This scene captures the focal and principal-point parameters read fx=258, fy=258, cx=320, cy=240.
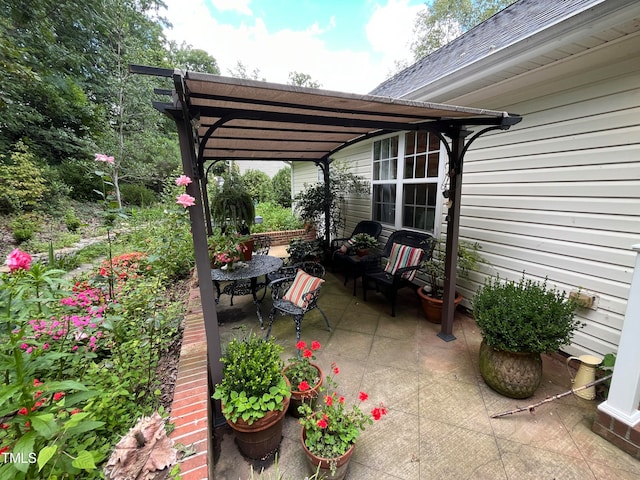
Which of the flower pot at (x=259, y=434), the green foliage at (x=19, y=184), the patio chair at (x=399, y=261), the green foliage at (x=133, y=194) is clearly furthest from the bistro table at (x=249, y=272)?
the green foliage at (x=133, y=194)

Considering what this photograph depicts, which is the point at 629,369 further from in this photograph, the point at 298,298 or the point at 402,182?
the point at 402,182

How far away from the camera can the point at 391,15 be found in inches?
540

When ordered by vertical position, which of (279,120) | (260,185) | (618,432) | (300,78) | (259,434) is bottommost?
(618,432)

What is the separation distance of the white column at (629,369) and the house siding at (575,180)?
817 millimetres

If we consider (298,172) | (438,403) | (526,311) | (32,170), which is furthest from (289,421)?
(32,170)

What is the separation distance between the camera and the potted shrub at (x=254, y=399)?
154cm

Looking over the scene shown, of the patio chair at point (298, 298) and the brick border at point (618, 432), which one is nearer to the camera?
the brick border at point (618, 432)

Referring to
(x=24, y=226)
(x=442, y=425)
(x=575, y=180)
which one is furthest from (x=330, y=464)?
(x=24, y=226)

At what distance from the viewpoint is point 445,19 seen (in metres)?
14.2

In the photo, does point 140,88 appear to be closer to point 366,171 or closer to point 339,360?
point 366,171

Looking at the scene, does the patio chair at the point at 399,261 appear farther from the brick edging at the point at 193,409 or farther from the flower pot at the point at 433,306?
the brick edging at the point at 193,409

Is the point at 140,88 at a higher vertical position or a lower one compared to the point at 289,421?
higher

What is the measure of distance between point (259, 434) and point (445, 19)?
1981cm

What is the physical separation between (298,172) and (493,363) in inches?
355
